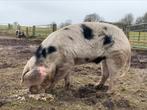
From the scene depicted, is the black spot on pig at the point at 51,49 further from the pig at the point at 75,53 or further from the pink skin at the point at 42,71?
the pink skin at the point at 42,71

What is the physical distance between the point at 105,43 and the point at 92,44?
11.0 inches

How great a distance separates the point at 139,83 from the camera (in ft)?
28.4

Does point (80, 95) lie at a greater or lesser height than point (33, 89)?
lesser

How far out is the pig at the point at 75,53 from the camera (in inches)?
262

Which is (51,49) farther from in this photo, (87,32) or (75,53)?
(87,32)

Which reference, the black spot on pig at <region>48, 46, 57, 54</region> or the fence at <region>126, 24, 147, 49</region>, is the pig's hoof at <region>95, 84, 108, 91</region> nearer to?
the black spot on pig at <region>48, 46, 57, 54</region>

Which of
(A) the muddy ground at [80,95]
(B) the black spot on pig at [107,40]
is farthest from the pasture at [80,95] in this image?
(B) the black spot on pig at [107,40]

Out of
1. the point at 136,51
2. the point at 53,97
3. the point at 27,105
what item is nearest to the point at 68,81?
the point at 53,97

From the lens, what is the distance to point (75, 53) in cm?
697

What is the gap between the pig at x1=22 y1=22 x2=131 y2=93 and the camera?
6645 millimetres

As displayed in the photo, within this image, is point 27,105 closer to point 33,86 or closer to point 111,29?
point 33,86

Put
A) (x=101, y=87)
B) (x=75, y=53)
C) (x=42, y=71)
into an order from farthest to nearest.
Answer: (x=101, y=87)
(x=75, y=53)
(x=42, y=71)

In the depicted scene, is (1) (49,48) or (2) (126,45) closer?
(1) (49,48)

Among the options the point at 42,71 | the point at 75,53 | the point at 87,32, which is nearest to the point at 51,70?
the point at 42,71
